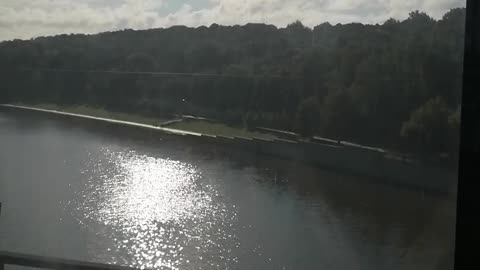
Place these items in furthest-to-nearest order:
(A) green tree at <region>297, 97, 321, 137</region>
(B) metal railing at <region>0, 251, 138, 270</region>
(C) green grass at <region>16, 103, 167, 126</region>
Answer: (C) green grass at <region>16, 103, 167, 126</region> → (A) green tree at <region>297, 97, 321, 137</region> → (B) metal railing at <region>0, 251, 138, 270</region>

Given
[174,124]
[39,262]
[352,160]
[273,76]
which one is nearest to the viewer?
[39,262]

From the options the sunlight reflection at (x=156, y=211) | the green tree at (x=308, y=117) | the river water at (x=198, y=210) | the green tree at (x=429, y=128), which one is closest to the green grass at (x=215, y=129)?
the river water at (x=198, y=210)

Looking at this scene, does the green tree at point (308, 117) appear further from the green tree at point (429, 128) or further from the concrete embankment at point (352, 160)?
the green tree at point (429, 128)

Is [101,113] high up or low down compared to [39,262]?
up

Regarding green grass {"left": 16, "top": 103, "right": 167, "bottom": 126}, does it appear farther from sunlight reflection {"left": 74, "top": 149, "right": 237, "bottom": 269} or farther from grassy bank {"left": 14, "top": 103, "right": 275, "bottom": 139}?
sunlight reflection {"left": 74, "top": 149, "right": 237, "bottom": 269}

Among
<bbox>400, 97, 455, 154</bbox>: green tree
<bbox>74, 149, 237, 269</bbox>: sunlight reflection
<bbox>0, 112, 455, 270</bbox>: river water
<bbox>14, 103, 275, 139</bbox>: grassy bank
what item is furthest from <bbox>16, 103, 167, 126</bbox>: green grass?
<bbox>400, 97, 455, 154</bbox>: green tree

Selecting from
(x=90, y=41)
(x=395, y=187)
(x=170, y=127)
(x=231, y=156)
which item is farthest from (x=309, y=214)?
(x=90, y=41)

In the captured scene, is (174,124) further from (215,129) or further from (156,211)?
(156,211)

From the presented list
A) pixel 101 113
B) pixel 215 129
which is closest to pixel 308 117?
pixel 215 129

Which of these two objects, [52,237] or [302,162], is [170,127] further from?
[52,237]
